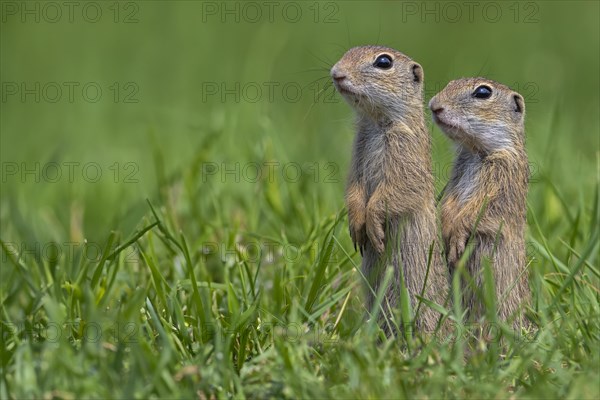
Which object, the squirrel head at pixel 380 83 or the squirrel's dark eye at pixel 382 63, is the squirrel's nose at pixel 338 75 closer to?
the squirrel head at pixel 380 83

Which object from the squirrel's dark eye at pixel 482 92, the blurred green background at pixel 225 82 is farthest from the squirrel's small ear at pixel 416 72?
the blurred green background at pixel 225 82

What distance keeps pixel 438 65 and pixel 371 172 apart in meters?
6.05

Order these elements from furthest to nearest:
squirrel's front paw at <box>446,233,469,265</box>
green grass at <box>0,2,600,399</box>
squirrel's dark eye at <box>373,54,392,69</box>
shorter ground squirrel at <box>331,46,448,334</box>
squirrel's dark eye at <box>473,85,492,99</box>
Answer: squirrel's dark eye at <box>373,54,392,69</box>
squirrel's dark eye at <box>473,85,492,99</box>
shorter ground squirrel at <box>331,46,448,334</box>
squirrel's front paw at <box>446,233,469,265</box>
green grass at <box>0,2,600,399</box>

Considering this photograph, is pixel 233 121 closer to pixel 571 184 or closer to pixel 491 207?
pixel 571 184

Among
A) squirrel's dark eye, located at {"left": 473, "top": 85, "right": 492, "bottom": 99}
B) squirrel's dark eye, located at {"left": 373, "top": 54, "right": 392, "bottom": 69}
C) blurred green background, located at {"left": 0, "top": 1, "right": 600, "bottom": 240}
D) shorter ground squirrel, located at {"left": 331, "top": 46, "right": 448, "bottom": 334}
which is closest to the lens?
shorter ground squirrel, located at {"left": 331, "top": 46, "right": 448, "bottom": 334}

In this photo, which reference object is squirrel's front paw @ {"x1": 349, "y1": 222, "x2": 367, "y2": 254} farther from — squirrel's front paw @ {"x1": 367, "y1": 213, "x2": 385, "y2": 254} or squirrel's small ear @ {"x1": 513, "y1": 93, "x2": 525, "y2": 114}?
squirrel's small ear @ {"x1": 513, "y1": 93, "x2": 525, "y2": 114}

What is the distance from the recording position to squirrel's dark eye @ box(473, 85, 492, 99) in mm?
4543

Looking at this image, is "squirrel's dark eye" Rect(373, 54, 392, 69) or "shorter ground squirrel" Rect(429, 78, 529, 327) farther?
"squirrel's dark eye" Rect(373, 54, 392, 69)

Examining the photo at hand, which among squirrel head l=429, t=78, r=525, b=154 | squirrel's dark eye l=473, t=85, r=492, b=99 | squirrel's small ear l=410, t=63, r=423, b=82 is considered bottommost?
squirrel head l=429, t=78, r=525, b=154

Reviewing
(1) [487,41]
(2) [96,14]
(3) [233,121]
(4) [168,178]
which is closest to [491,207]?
(4) [168,178]

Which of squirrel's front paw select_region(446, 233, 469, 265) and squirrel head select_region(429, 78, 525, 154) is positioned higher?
squirrel head select_region(429, 78, 525, 154)

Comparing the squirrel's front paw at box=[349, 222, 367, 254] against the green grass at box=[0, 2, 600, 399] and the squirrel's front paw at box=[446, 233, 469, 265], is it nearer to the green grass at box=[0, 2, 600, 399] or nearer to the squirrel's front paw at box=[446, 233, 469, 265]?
the green grass at box=[0, 2, 600, 399]

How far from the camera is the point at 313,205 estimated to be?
591cm

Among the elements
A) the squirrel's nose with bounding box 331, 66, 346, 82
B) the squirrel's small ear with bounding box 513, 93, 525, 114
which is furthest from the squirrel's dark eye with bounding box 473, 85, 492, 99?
the squirrel's nose with bounding box 331, 66, 346, 82
